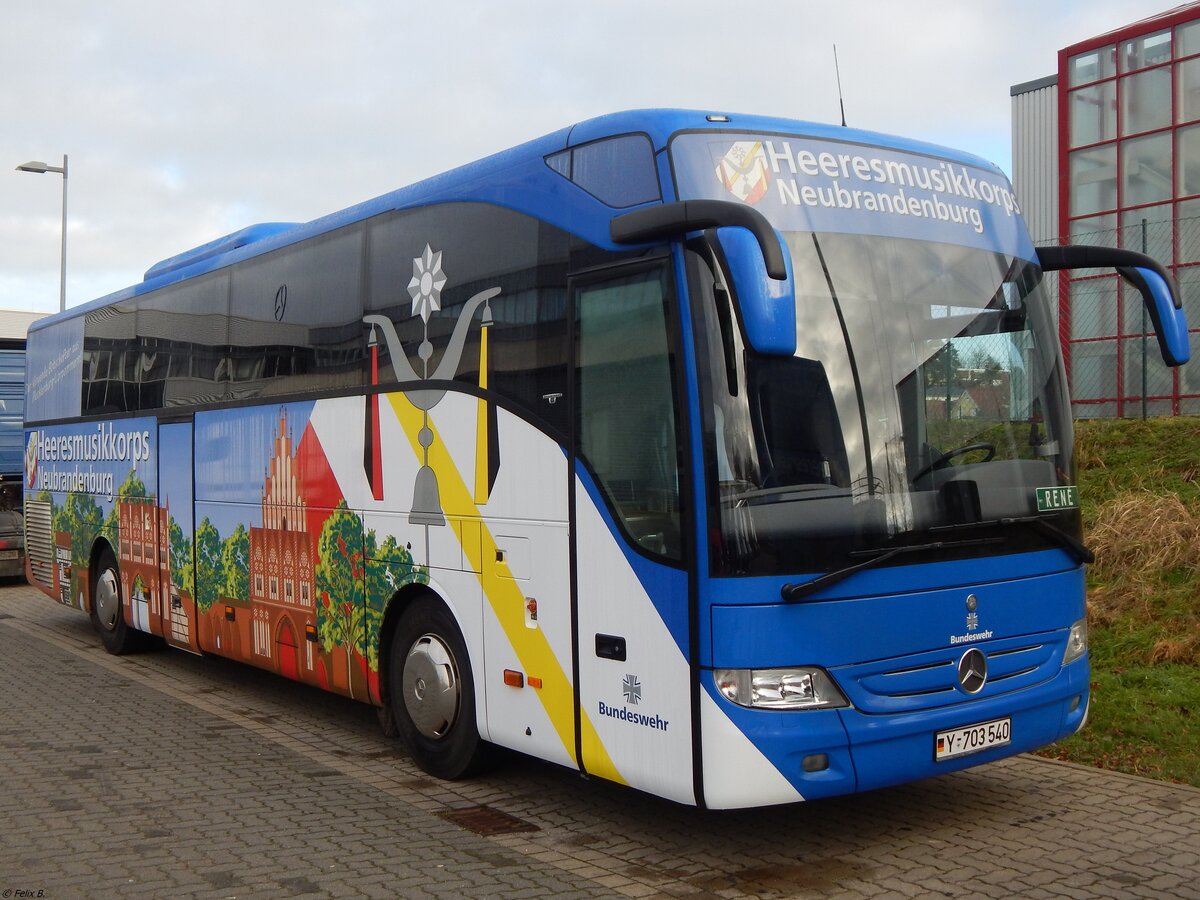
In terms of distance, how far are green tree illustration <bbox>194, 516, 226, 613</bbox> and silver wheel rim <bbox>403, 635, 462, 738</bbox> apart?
3.08 m

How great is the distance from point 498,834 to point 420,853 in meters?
0.48

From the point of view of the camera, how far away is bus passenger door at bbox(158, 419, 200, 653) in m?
10.5

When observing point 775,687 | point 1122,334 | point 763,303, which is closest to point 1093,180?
point 1122,334

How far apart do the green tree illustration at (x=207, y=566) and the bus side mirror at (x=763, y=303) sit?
6383mm

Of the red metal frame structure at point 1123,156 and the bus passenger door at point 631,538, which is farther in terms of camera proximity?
the red metal frame structure at point 1123,156

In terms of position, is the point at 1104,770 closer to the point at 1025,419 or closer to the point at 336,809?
the point at 1025,419

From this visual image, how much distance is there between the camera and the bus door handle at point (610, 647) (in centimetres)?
571

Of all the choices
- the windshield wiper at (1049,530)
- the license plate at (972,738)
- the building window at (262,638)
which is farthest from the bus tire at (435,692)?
the windshield wiper at (1049,530)

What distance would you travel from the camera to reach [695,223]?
514cm

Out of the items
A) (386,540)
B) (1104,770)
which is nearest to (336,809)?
(386,540)

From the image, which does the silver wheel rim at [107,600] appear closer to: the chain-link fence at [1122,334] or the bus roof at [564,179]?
the bus roof at [564,179]

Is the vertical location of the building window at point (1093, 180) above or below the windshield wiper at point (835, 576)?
above

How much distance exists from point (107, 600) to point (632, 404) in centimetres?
861

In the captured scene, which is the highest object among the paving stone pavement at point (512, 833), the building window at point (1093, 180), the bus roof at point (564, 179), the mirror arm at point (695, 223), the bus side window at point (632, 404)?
the building window at point (1093, 180)
